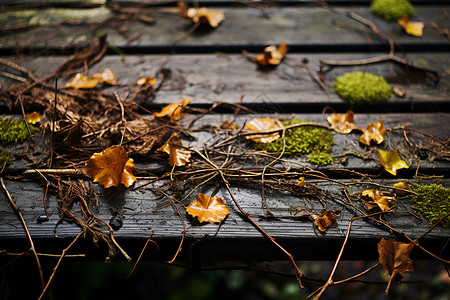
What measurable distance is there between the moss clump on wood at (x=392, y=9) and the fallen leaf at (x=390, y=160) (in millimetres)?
1047

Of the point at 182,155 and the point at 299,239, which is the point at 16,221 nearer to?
the point at 182,155

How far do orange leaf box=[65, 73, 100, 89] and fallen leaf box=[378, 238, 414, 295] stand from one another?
128 centimetres

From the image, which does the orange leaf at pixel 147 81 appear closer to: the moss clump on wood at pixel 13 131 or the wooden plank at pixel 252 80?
the wooden plank at pixel 252 80

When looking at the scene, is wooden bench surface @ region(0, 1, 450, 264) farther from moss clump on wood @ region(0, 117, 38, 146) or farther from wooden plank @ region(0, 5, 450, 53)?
moss clump on wood @ region(0, 117, 38, 146)

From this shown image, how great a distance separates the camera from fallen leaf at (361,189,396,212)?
3.07 ft

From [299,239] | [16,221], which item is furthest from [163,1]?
[299,239]

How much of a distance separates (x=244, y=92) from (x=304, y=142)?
0.38m

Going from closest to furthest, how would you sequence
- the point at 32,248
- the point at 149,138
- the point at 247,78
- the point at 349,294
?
the point at 32,248 → the point at 149,138 → the point at 247,78 → the point at 349,294

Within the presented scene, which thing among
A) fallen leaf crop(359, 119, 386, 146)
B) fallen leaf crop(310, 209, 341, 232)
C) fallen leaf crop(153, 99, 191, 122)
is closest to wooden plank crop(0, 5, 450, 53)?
fallen leaf crop(153, 99, 191, 122)

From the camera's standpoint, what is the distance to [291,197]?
98 cm

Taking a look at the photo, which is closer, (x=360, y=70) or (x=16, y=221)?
(x=16, y=221)

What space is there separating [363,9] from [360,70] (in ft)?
1.91

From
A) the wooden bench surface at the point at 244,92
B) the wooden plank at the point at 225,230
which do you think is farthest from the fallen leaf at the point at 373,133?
the wooden plank at the point at 225,230

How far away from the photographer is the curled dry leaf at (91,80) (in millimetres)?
1305
